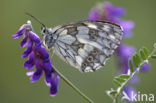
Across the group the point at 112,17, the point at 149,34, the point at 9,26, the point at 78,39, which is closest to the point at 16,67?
the point at 9,26

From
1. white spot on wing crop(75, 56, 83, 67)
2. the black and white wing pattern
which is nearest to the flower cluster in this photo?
the black and white wing pattern

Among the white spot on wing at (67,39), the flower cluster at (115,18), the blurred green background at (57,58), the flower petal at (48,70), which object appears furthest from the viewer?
the blurred green background at (57,58)

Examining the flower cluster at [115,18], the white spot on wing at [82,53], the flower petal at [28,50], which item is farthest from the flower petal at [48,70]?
the flower cluster at [115,18]

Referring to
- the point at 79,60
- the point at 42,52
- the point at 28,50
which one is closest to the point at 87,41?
the point at 79,60

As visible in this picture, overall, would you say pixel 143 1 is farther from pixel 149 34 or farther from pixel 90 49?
pixel 90 49

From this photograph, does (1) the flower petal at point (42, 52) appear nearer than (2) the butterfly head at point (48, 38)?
Yes

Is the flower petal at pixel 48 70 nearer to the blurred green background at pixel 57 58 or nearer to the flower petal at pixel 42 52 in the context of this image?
the flower petal at pixel 42 52

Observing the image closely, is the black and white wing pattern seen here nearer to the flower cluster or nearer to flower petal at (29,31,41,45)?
flower petal at (29,31,41,45)

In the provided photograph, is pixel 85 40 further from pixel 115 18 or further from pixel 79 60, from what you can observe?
pixel 115 18
